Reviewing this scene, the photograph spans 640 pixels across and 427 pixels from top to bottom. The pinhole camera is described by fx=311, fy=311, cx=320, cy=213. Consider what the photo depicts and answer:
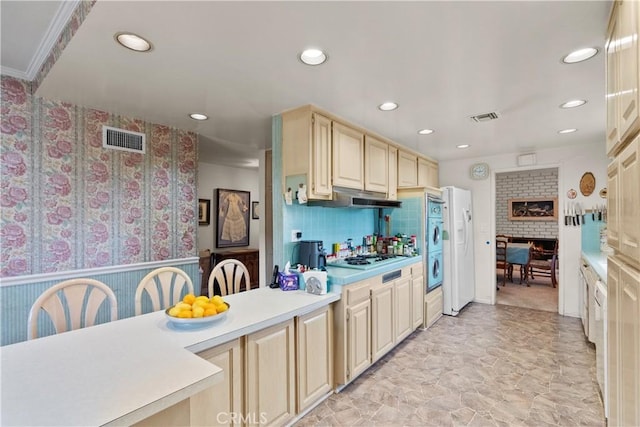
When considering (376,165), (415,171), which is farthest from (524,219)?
(376,165)

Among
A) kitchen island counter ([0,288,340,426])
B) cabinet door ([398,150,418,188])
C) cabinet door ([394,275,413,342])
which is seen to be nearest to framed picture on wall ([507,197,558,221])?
cabinet door ([398,150,418,188])

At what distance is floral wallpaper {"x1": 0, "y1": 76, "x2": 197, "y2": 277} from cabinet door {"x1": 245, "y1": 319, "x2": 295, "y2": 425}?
186cm

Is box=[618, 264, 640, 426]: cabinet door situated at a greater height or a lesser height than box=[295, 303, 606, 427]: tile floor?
greater

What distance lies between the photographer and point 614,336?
136 cm

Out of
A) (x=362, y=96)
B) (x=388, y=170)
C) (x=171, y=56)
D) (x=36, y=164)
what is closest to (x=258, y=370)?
(x=171, y=56)

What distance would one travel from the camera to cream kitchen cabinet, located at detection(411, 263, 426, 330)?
3.46 meters

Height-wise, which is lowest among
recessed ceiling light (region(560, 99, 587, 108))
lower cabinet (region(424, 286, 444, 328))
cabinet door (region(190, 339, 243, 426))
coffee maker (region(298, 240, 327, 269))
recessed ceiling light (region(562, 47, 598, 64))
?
lower cabinet (region(424, 286, 444, 328))

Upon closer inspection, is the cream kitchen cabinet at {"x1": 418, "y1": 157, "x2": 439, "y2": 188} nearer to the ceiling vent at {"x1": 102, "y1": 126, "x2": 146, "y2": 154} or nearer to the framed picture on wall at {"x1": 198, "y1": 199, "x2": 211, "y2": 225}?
the ceiling vent at {"x1": 102, "y1": 126, "x2": 146, "y2": 154}

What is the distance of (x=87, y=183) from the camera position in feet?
8.75

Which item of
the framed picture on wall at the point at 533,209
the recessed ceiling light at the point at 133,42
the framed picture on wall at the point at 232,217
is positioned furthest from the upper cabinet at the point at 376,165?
the framed picture on wall at the point at 533,209

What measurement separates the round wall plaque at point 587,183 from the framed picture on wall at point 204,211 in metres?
5.65

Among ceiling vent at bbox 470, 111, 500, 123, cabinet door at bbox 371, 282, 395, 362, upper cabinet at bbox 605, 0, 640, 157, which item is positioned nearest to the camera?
upper cabinet at bbox 605, 0, 640, 157

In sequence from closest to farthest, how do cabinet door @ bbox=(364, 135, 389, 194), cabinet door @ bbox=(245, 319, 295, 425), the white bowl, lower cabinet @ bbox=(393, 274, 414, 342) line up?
1. the white bowl
2. cabinet door @ bbox=(245, 319, 295, 425)
3. lower cabinet @ bbox=(393, 274, 414, 342)
4. cabinet door @ bbox=(364, 135, 389, 194)

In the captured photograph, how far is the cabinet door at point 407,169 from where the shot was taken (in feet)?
13.3
